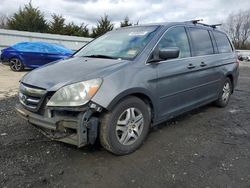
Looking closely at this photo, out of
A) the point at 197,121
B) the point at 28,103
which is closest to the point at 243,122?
the point at 197,121

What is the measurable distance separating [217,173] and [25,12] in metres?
27.5

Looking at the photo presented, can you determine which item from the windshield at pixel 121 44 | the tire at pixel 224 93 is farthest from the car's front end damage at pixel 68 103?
the tire at pixel 224 93

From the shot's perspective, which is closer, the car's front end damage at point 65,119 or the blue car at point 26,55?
the car's front end damage at point 65,119

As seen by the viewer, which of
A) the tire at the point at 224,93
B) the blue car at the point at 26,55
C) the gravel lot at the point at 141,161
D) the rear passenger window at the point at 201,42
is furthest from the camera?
the blue car at the point at 26,55

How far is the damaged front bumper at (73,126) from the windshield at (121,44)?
1.12 m

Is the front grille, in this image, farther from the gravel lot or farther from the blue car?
the blue car

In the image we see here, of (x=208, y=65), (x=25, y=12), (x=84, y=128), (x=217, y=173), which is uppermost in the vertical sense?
(x=25, y=12)

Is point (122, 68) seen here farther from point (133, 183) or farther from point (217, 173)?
point (217, 173)

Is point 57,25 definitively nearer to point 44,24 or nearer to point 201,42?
point 44,24

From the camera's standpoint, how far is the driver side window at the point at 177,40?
3.80 m

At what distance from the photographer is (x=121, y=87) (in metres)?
2.99

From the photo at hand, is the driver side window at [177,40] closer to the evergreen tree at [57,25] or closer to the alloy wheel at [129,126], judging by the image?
the alloy wheel at [129,126]

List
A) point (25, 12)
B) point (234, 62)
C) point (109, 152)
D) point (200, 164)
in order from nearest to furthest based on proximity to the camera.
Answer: point (200, 164)
point (109, 152)
point (234, 62)
point (25, 12)

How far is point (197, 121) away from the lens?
473 cm
